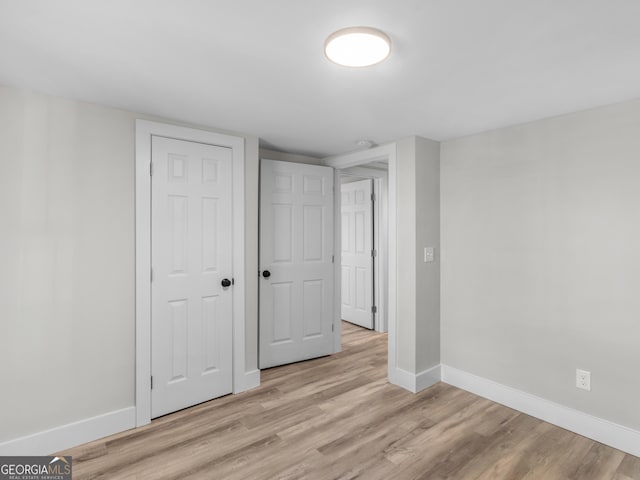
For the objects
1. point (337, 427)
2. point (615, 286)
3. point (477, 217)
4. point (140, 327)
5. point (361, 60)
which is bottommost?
point (337, 427)

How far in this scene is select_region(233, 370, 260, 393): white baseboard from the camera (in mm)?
3035

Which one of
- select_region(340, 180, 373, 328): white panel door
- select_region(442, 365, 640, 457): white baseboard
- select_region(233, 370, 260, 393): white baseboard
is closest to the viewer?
select_region(442, 365, 640, 457): white baseboard

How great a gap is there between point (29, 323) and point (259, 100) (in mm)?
2012

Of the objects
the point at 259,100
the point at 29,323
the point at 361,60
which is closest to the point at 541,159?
the point at 361,60

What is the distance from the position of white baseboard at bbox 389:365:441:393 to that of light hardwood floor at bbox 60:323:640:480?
73 millimetres

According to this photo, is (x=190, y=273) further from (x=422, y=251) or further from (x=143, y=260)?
(x=422, y=251)

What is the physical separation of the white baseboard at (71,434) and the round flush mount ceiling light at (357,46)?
268 centimetres

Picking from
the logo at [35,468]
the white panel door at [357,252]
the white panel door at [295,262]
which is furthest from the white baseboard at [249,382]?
the white panel door at [357,252]

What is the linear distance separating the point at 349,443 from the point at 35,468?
194 cm

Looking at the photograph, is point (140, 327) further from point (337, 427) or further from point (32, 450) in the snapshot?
point (337, 427)

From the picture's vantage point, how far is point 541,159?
8.70 ft

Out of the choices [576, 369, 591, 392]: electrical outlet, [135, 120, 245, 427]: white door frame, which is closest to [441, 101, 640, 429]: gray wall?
[576, 369, 591, 392]: electrical outlet

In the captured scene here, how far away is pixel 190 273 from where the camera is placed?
278 centimetres

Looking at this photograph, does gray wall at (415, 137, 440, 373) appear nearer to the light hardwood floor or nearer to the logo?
the light hardwood floor
